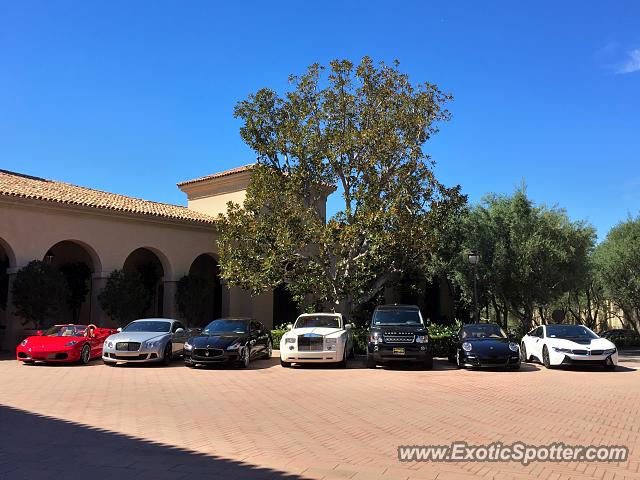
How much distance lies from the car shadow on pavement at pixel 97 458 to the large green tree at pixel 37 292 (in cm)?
1329

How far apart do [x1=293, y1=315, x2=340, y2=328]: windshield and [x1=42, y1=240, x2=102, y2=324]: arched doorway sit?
35.2ft

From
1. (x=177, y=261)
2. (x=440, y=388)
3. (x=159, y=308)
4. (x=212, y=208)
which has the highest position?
(x=212, y=208)

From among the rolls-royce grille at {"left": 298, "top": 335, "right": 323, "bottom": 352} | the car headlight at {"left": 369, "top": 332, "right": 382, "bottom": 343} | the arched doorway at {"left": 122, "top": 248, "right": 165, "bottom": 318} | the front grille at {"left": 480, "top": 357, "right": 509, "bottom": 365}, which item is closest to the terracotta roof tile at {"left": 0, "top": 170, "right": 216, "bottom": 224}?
the arched doorway at {"left": 122, "top": 248, "right": 165, "bottom": 318}

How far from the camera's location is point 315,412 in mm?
8664

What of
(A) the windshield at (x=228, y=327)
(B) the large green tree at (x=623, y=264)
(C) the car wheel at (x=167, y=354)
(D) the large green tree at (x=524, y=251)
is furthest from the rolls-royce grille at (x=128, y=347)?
(B) the large green tree at (x=623, y=264)

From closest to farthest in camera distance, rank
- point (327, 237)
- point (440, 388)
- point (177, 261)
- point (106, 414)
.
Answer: point (106, 414), point (440, 388), point (327, 237), point (177, 261)

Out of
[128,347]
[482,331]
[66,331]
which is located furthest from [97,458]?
[482,331]

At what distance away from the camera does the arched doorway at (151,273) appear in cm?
2670

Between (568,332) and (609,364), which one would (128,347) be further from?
(609,364)

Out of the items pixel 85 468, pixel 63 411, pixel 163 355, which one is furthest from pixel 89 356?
pixel 85 468

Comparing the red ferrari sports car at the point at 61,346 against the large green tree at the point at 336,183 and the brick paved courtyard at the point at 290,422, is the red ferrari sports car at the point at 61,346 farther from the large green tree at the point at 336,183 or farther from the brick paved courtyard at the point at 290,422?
the large green tree at the point at 336,183

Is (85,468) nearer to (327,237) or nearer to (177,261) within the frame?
(327,237)

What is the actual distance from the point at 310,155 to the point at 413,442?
1594cm

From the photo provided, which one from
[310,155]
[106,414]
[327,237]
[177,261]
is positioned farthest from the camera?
[177,261]
